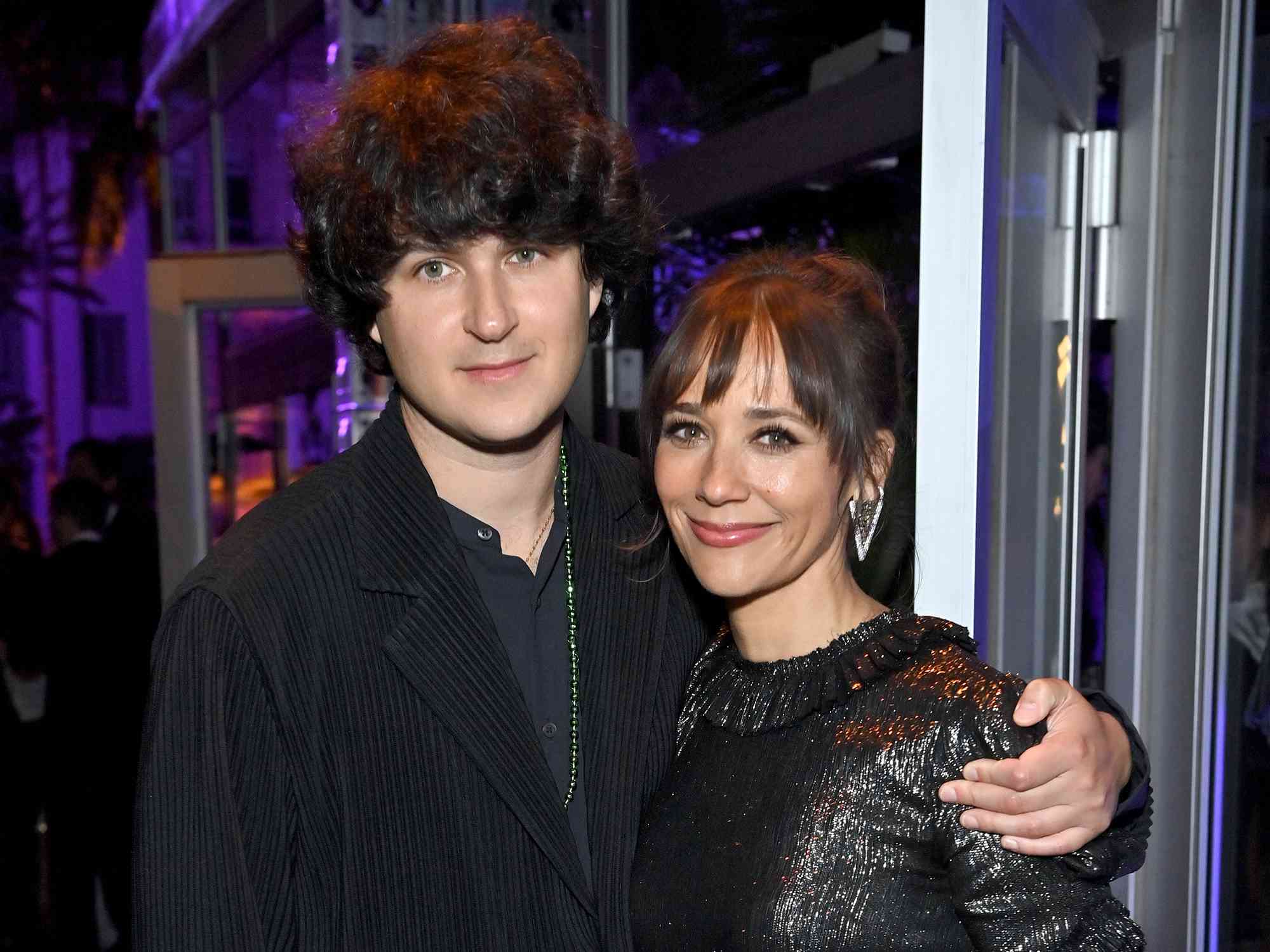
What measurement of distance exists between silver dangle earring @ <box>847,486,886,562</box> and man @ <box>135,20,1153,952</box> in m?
0.32

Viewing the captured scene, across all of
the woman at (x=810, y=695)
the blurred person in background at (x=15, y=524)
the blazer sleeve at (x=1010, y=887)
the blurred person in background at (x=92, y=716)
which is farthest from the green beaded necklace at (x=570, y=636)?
the blurred person in background at (x=15, y=524)

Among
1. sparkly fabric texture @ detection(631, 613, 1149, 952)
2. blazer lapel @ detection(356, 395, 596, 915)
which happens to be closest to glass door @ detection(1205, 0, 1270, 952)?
sparkly fabric texture @ detection(631, 613, 1149, 952)

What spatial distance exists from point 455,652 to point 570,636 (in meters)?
0.23

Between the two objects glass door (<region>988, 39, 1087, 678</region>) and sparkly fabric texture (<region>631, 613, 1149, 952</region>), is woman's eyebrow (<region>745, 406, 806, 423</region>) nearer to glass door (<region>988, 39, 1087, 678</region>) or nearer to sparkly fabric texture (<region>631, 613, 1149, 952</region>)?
sparkly fabric texture (<region>631, 613, 1149, 952</region>)

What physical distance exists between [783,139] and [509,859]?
165cm

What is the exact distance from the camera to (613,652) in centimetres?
164

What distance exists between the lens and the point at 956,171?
148 centimetres

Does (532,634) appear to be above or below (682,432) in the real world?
below

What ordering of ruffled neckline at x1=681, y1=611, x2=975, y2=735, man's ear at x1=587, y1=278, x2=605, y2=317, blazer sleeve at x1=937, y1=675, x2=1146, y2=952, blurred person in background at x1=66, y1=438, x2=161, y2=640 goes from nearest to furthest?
blazer sleeve at x1=937, y1=675, x2=1146, y2=952 < ruffled neckline at x1=681, y1=611, x2=975, y2=735 < man's ear at x1=587, y1=278, x2=605, y2=317 < blurred person in background at x1=66, y1=438, x2=161, y2=640

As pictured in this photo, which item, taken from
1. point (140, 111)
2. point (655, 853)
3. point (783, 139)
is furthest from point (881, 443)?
point (140, 111)

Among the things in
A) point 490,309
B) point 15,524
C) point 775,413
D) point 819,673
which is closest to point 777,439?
point 775,413

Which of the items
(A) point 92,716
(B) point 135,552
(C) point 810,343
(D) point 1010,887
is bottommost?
(A) point 92,716

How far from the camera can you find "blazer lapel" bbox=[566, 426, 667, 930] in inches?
59.4

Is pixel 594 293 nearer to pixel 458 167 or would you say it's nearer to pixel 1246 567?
pixel 458 167
